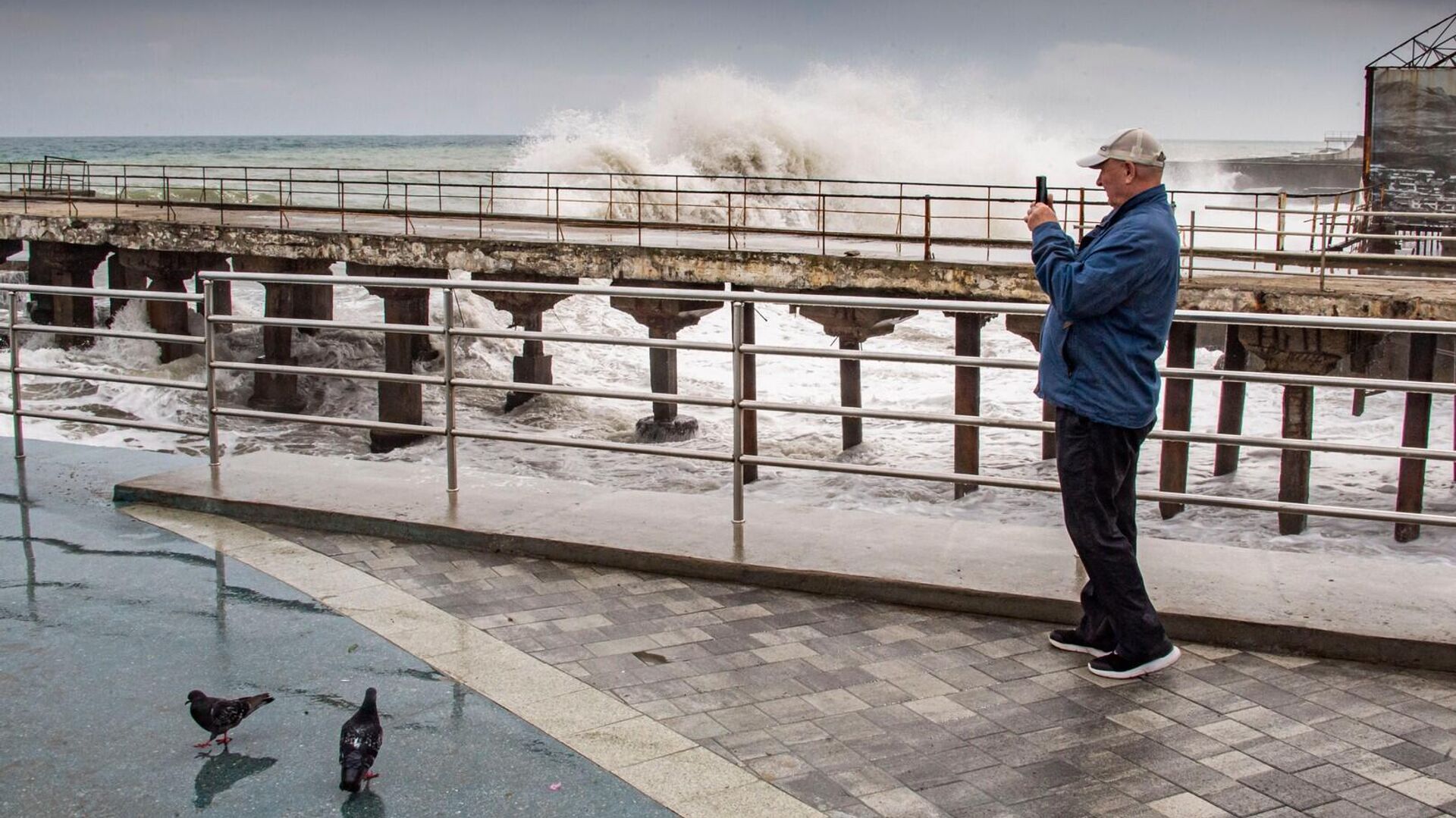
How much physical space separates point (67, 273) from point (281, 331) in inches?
245

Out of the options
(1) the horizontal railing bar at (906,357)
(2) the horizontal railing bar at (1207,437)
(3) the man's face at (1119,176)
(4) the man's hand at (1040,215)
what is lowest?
(2) the horizontal railing bar at (1207,437)

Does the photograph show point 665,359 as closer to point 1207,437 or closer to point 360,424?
point 360,424

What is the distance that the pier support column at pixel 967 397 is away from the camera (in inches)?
667

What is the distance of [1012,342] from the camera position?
31.6 metres

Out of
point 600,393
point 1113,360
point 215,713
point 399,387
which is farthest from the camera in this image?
point 399,387

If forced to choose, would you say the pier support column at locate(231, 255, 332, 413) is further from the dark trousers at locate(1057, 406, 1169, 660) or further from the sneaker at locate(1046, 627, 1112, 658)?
the dark trousers at locate(1057, 406, 1169, 660)

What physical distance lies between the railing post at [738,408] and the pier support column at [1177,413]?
11.5m

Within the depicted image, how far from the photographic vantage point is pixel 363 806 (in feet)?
10.6

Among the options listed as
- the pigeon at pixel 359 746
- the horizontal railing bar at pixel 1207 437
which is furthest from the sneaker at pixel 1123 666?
the pigeon at pixel 359 746

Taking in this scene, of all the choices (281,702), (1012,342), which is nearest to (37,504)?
(281,702)

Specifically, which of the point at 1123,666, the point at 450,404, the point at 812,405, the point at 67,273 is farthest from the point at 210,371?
the point at 67,273

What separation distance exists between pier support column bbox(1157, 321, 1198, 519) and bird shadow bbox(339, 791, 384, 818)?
1379 cm

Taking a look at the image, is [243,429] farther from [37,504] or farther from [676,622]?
[676,622]

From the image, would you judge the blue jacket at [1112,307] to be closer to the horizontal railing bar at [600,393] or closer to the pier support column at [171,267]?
the horizontal railing bar at [600,393]
